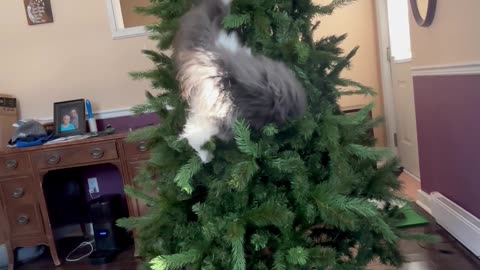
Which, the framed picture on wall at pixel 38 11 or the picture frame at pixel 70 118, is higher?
the framed picture on wall at pixel 38 11

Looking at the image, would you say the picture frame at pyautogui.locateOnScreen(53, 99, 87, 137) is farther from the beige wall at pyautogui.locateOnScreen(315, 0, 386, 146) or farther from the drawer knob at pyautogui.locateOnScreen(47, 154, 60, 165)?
the beige wall at pyautogui.locateOnScreen(315, 0, 386, 146)

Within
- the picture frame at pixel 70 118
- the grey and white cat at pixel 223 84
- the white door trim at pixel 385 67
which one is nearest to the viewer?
the grey and white cat at pixel 223 84

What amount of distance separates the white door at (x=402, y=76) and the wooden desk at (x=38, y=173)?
2.21m

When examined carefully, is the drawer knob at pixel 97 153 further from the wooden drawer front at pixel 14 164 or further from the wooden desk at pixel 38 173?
the wooden drawer front at pixel 14 164

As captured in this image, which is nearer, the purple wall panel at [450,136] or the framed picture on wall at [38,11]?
the purple wall panel at [450,136]

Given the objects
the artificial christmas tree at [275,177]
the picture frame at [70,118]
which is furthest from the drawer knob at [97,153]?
the artificial christmas tree at [275,177]

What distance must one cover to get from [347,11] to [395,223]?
313cm

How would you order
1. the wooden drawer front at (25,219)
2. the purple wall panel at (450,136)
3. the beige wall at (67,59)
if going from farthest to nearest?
the beige wall at (67,59) < the wooden drawer front at (25,219) < the purple wall panel at (450,136)

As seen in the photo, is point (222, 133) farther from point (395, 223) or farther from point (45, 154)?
point (45, 154)

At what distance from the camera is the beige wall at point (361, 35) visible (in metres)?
3.79

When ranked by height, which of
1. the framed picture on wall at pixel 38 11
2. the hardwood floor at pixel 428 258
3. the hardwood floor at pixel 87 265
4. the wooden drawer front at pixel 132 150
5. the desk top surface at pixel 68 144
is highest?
the framed picture on wall at pixel 38 11

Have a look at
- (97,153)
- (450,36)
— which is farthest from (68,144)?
(450,36)

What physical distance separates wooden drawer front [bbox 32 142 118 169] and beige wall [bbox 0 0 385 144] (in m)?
0.56

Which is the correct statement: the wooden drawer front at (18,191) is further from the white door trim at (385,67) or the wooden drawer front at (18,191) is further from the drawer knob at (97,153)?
the white door trim at (385,67)
